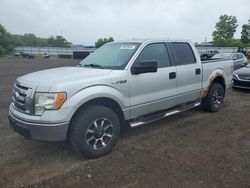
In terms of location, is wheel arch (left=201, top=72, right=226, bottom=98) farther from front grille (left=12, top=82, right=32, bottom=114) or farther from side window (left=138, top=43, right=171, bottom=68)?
front grille (left=12, top=82, right=32, bottom=114)

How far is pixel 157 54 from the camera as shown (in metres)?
4.85

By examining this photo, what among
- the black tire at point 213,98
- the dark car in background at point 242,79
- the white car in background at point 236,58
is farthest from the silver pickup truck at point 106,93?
the white car in background at point 236,58

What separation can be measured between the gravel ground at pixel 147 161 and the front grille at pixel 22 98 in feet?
2.68

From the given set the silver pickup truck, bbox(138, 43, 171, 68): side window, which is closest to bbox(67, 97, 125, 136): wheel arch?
the silver pickup truck

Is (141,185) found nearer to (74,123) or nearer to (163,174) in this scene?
(163,174)

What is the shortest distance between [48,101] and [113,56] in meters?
1.67

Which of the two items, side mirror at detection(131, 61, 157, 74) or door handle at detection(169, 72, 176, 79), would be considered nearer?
side mirror at detection(131, 61, 157, 74)

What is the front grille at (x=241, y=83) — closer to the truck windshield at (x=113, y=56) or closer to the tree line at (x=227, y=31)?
the truck windshield at (x=113, y=56)

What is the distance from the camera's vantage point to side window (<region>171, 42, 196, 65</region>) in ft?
17.2

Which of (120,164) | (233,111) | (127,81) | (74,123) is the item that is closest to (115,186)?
(120,164)

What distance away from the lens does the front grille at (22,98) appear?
3.57 metres

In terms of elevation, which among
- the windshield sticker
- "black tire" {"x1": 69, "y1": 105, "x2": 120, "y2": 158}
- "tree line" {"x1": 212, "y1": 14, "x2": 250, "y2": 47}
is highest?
"tree line" {"x1": 212, "y1": 14, "x2": 250, "y2": 47}

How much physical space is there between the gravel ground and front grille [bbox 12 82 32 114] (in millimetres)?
816

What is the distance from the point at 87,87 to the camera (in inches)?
146
